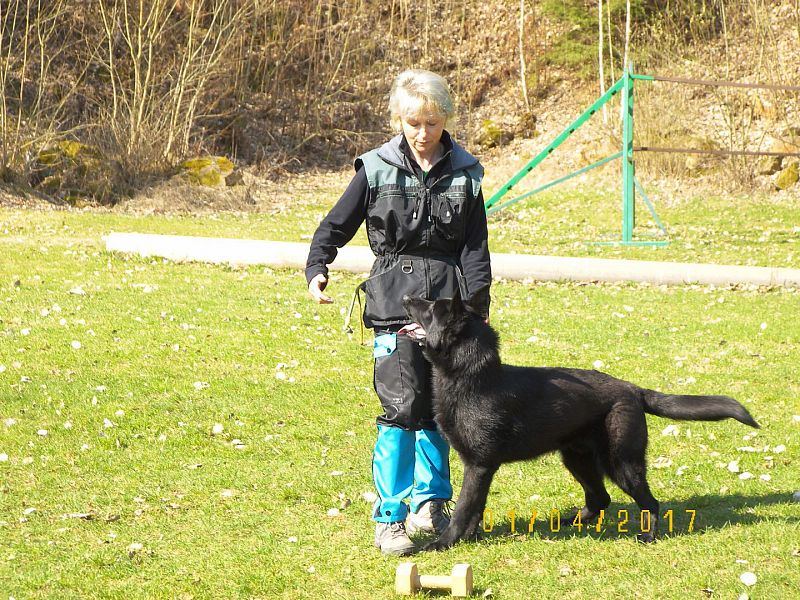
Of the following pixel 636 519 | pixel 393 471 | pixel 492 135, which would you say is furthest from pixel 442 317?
pixel 492 135

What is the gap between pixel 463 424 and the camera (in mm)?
4383

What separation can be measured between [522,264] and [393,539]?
825 centimetres

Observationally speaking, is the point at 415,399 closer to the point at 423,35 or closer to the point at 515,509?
the point at 515,509

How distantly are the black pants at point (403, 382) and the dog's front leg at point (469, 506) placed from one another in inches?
14.1

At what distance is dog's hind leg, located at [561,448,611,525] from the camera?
16.0 ft

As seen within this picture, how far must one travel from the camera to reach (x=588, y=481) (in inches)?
194

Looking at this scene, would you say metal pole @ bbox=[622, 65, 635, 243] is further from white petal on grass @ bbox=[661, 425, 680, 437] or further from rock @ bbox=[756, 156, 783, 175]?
white petal on grass @ bbox=[661, 425, 680, 437]

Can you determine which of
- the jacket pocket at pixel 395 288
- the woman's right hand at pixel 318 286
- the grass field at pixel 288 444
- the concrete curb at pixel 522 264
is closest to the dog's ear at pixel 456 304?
the jacket pocket at pixel 395 288

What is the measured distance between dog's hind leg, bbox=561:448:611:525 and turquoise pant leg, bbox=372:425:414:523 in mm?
837

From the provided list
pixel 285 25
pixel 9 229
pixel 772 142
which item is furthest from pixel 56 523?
pixel 285 25

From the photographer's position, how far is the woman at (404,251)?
14.8 feet

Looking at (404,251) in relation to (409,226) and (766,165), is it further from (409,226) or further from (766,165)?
(766,165)

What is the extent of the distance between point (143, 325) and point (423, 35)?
71.4 ft

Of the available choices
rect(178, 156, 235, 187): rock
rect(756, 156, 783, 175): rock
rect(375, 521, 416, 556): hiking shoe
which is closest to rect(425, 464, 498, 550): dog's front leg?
rect(375, 521, 416, 556): hiking shoe
